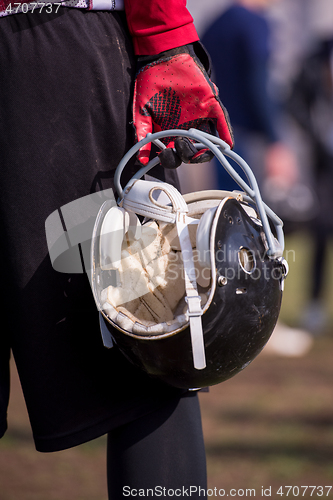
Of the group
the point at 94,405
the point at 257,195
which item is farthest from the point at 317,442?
the point at 257,195

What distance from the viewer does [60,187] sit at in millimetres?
918

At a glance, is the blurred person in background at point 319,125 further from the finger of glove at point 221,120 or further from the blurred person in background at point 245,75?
the finger of glove at point 221,120

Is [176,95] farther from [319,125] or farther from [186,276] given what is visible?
[319,125]

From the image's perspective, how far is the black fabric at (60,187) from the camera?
89 centimetres

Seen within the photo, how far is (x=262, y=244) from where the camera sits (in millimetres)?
887

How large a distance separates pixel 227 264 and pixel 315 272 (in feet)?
9.06

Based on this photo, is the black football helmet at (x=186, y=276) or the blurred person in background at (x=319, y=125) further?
the blurred person in background at (x=319, y=125)

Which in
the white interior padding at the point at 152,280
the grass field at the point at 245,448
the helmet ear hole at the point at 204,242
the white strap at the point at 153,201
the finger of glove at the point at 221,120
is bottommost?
the grass field at the point at 245,448

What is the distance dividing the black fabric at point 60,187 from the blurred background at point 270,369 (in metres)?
0.86

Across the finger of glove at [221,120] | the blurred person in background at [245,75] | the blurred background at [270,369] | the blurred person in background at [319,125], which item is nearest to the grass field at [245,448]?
the blurred background at [270,369]

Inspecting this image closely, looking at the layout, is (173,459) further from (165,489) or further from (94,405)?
(94,405)

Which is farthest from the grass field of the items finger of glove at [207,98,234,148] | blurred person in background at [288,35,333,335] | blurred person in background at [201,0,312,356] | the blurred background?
blurred person in background at [288,35,333,335]

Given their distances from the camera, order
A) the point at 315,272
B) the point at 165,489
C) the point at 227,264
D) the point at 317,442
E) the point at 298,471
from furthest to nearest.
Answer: the point at 315,272 < the point at 317,442 < the point at 298,471 < the point at 165,489 < the point at 227,264

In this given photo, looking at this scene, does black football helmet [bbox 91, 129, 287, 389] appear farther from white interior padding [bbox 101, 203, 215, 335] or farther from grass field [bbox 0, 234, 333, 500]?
grass field [bbox 0, 234, 333, 500]
